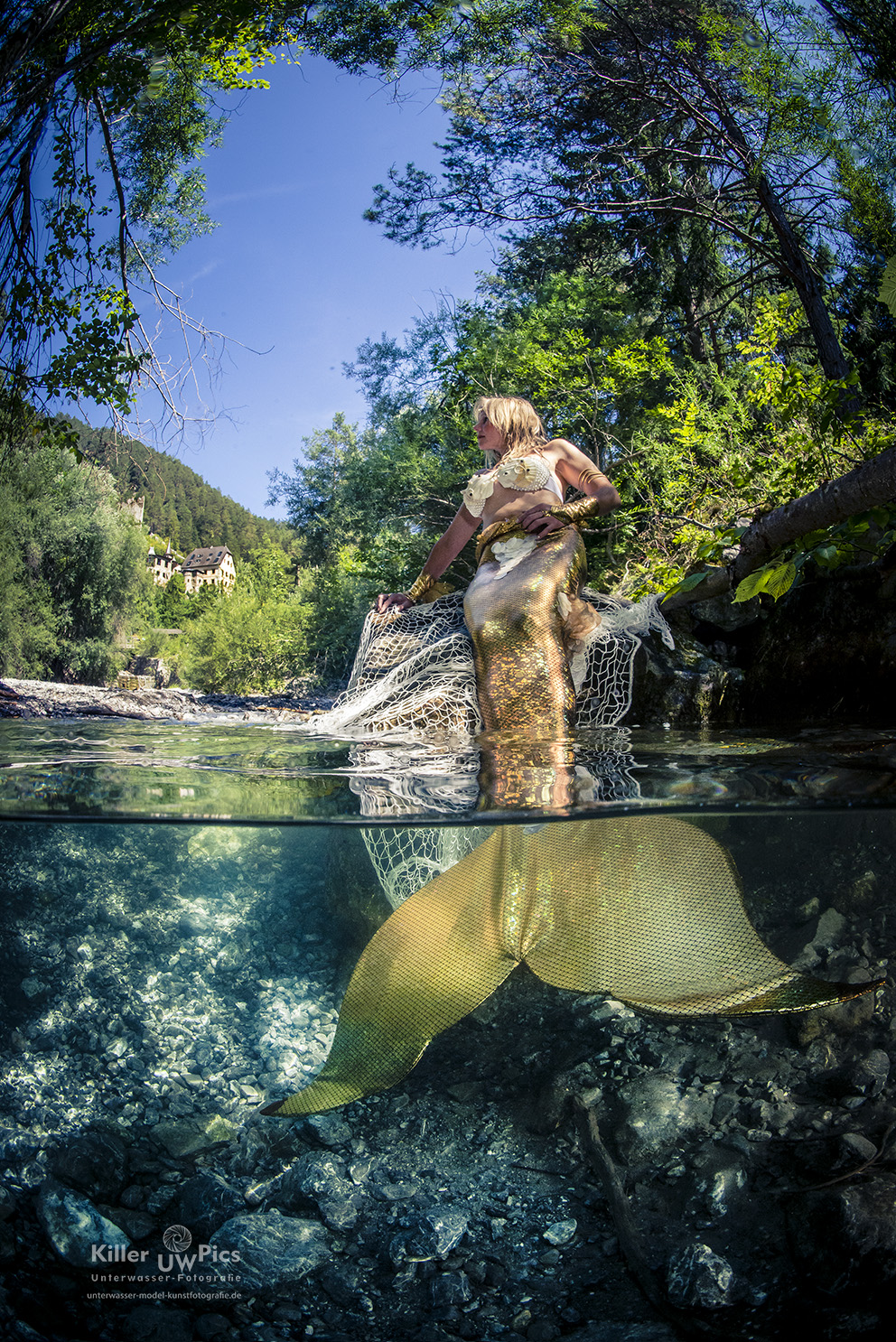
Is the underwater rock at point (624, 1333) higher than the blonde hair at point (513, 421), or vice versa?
the blonde hair at point (513, 421)

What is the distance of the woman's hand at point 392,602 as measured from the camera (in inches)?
121

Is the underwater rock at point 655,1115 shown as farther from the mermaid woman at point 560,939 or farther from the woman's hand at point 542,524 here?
the woman's hand at point 542,524

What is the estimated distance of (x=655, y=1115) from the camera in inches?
53.9

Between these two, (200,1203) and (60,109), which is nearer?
(200,1203)

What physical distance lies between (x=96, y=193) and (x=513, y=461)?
205cm

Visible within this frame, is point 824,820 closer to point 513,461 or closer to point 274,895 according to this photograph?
point 274,895

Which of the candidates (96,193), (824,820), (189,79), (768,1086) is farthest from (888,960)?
(189,79)

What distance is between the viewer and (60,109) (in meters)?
2.73

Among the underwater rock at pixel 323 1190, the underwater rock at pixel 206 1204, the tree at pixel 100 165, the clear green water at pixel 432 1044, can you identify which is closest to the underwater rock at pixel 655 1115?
the clear green water at pixel 432 1044

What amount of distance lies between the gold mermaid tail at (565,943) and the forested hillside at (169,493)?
7.04ft

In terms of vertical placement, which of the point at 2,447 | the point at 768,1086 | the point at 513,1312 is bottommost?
the point at 513,1312

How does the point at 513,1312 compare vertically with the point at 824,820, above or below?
below

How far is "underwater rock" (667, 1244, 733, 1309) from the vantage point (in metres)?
1.11

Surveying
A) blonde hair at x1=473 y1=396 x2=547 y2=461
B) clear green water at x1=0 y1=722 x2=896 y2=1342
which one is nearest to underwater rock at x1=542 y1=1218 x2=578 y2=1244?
clear green water at x1=0 y1=722 x2=896 y2=1342
